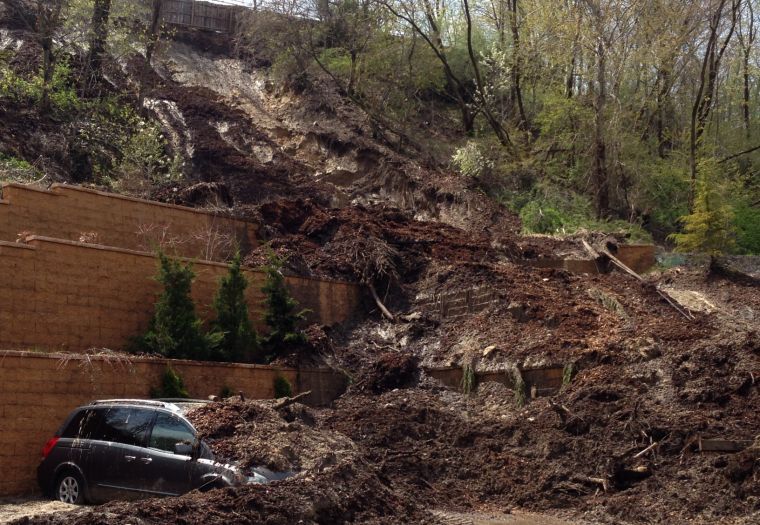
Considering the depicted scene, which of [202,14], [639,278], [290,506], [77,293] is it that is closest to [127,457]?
[290,506]

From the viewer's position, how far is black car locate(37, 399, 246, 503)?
11.1 meters

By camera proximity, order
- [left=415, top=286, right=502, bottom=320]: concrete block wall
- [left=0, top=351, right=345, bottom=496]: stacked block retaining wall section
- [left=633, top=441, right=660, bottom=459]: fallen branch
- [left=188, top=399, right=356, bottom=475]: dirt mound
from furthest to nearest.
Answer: [left=415, top=286, right=502, bottom=320]: concrete block wall
[left=633, top=441, right=660, bottom=459]: fallen branch
[left=0, top=351, right=345, bottom=496]: stacked block retaining wall section
[left=188, top=399, right=356, bottom=475]: dirt mound

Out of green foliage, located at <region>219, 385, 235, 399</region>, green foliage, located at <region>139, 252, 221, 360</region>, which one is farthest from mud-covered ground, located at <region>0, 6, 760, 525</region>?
green foliage, located at <region>139, 252, 221, 360</region>

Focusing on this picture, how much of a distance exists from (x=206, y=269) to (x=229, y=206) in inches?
169

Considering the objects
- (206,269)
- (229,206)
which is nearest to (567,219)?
(229,206)

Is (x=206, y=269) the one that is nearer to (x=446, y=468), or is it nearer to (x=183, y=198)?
(x=183, y=198)

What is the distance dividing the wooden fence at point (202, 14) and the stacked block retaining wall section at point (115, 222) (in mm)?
18741

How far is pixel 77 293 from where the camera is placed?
52.7ft

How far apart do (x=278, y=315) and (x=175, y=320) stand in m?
2.78

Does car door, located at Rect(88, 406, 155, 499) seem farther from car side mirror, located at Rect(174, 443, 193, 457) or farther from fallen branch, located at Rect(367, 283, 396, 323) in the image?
fallen branch, located at Rect(367, 283, 396, 323)

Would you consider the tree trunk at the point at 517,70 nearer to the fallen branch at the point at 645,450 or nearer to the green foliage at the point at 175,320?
the green foliage at the point at 175,320

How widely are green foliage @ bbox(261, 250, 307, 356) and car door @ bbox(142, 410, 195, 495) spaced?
7.17 m

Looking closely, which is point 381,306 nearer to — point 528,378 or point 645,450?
point 528,378

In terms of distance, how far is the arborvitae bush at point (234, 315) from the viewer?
1806 centimetres
